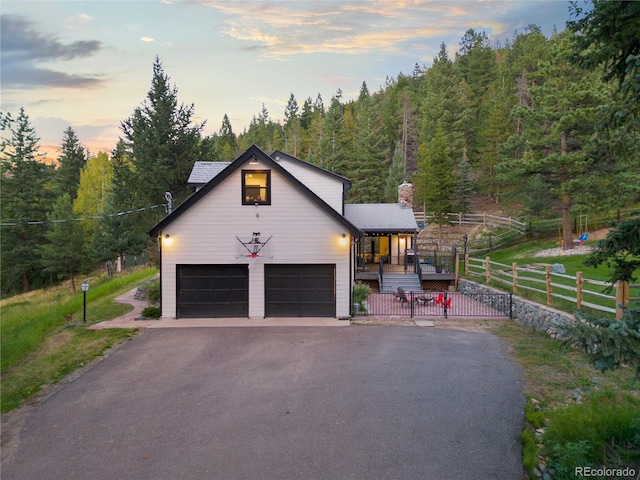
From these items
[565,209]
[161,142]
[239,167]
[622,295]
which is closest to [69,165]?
[161,142]

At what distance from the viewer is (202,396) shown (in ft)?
25.0

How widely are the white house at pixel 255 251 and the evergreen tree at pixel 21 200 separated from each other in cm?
3053

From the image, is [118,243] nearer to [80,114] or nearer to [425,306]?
[80,114]

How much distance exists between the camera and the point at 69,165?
Answer: 2071 inches

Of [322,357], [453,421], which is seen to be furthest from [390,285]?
[453,421]

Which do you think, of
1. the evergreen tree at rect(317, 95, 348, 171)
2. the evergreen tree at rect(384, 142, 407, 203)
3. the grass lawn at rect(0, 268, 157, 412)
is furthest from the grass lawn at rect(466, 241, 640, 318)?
the evergreen tree at rect(317, 95, 348, 171)

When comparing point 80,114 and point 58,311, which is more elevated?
point 80,114

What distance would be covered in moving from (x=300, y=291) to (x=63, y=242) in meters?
30.3

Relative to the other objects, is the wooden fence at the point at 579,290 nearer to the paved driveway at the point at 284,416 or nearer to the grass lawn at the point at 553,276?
the grass lawn at the point at 553,276

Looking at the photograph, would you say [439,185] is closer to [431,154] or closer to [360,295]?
[431,154]

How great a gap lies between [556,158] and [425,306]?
13.1 m

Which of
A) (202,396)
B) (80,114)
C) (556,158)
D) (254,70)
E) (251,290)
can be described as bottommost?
(202,396)

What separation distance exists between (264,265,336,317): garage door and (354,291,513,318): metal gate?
1501 mm

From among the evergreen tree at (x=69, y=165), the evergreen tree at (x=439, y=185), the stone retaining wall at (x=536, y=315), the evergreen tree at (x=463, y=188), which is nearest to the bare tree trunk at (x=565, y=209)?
the stone retaining wall at (x=536, y=315)
